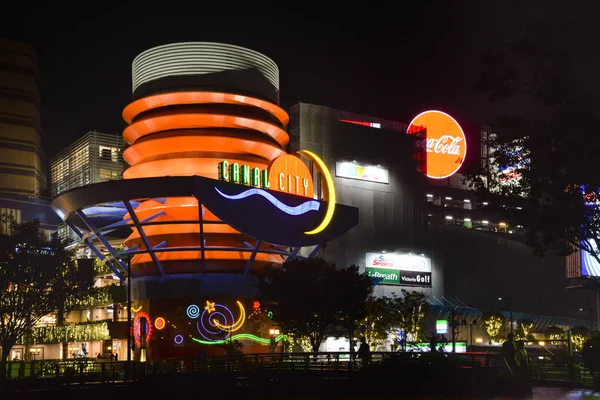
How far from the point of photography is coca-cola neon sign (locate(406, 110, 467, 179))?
4181 inches

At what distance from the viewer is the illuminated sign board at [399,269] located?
308 feet

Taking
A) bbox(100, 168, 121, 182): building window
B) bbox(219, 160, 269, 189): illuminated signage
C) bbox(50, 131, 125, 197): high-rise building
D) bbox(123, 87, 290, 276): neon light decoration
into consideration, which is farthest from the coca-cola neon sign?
bbox(100, 168, 121, 182): building window

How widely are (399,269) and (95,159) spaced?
215 feet

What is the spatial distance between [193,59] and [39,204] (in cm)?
7986

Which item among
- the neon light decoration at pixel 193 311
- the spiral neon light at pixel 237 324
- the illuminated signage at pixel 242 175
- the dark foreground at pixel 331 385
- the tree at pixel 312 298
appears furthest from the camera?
the spiral neon light at pixel 237 324

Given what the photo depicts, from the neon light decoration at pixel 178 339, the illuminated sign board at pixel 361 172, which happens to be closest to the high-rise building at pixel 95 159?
the illuminated sign board at pixel 361 172

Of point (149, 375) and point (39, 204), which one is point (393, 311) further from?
point (39, 204)

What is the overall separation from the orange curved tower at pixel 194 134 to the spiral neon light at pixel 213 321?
3.67 metres

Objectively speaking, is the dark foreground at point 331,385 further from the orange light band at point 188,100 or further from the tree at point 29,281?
the orange light band at point 188,100

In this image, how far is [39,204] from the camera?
14775 centimetres

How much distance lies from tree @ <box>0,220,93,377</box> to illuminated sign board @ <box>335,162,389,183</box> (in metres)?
31.1

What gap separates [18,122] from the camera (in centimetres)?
15712

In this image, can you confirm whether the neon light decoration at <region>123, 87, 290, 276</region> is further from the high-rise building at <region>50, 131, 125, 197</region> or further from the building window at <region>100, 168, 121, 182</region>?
the building window at <region>100, 168, 121, 182</region>

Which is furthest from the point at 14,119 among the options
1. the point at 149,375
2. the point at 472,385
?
the point at 472,385
